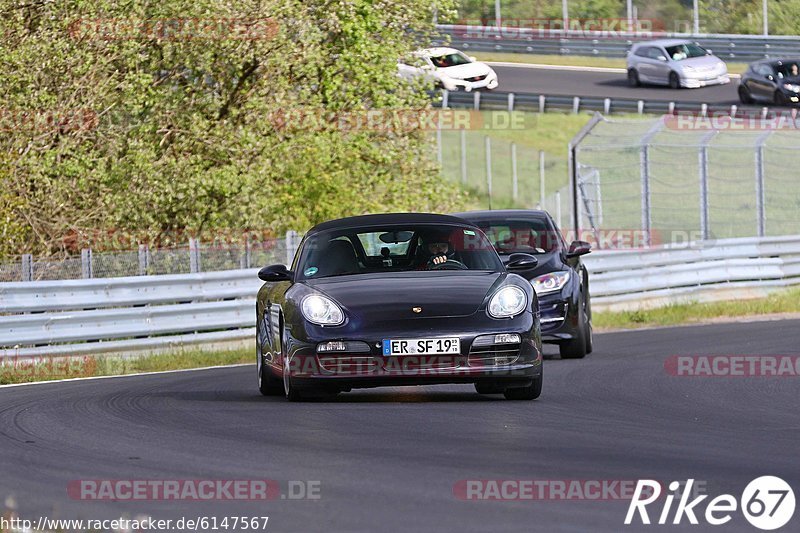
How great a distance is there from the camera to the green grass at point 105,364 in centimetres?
1608

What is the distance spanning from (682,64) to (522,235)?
1521 inches

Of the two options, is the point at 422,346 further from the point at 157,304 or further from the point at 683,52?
the point at 683,52

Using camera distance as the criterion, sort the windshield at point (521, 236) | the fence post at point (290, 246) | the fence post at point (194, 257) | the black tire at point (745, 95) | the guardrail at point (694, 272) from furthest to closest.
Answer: the black tire at point (745, 95) < the guardrail at point (694, 272) < the fence post at point (290, 246) < the fence post at point (194, 257) < the windshield at point (521, 236)

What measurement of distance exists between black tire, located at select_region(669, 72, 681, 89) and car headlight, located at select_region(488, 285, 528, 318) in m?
44.7

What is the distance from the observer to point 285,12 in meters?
25.4

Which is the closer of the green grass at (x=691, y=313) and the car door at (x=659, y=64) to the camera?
the green grass at (x=691, y=313)

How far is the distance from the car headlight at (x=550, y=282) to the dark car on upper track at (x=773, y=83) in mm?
33132

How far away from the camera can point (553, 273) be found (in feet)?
52.7

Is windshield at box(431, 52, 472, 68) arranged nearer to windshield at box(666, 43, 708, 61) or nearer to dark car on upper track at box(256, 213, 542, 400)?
windshield at box(666, 43, 708, 61)

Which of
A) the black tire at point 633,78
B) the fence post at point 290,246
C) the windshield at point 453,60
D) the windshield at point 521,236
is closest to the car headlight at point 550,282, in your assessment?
the windshield at point 521,236

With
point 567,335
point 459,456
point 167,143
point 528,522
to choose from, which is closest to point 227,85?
point 167,143

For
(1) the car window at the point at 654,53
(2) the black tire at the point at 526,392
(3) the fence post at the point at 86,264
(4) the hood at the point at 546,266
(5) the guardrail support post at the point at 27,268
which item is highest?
(2) the black tire at the point at 526,392

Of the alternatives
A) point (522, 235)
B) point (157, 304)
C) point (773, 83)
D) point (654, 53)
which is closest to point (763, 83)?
point (773, 83)

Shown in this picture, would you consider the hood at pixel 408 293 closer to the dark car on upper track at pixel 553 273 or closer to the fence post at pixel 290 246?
the dark car on upper track at pixel 553 273
